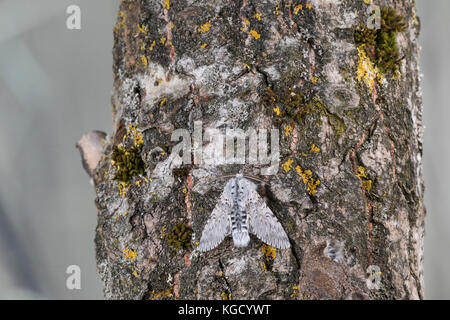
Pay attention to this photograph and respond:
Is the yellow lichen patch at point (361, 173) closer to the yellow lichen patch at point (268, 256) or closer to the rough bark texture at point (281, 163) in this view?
the rough bark texture at point (281, 163)

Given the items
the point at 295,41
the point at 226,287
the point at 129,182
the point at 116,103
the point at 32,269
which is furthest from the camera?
the point at 32,269

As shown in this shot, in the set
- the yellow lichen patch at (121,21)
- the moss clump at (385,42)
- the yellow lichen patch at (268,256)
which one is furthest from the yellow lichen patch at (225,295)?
the yellow lichen patch at (121,21)

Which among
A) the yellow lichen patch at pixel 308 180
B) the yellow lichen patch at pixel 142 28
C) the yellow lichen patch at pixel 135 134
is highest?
the yellow lichen patch at pixel 142 28

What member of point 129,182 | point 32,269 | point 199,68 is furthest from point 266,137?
point 32,269

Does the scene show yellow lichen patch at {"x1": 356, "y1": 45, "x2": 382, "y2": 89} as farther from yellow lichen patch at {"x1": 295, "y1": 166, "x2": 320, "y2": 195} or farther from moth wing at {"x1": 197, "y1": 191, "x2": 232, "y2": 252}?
moth wing at {"x1": 197, "y1": 191, "x2": 232, "y2": 252}

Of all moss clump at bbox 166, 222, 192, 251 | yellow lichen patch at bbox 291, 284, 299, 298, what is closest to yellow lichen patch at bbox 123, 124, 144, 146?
moss clump at bbox 166, 222, 192, 251

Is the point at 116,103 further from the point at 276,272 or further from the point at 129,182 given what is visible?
the point at 276,272

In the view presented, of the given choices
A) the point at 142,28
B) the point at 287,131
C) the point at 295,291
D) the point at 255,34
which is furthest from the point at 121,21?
the point at 295,291
